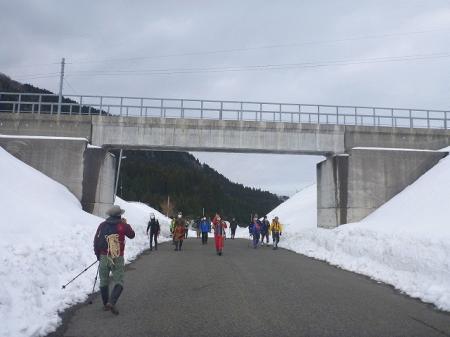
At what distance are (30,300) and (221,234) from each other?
1201cm

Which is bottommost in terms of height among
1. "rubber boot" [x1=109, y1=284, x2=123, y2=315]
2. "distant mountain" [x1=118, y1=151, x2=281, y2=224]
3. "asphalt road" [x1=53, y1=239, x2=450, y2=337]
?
"asphalt road" [x1=53, y1=239, x2=450, y2=337]

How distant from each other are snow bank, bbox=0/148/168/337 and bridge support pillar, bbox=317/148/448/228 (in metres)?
11.8

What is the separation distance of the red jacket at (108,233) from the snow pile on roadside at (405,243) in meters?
Result: 6.00

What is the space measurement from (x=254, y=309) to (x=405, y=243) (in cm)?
707

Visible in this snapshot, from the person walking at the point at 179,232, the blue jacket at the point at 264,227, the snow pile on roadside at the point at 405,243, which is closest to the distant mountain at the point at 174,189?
the blue jacket at the point at 264,227

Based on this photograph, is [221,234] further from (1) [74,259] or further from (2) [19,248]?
(2) [19,248]

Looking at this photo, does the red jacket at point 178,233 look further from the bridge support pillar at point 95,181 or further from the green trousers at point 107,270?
the green trousers at point 107,270

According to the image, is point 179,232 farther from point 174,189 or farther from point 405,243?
point 174,189

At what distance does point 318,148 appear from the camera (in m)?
27.2

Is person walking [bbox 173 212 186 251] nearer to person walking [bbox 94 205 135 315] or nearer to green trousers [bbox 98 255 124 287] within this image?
person walking [bbox 94 205 135 315]

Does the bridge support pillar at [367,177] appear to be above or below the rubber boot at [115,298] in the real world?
above

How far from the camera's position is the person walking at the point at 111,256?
24.2 ft

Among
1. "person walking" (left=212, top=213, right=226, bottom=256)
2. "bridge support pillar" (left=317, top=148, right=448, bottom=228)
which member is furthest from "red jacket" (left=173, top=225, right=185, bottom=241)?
"bridge support pillar" (left=317, top=148, right=448, bottom=228)

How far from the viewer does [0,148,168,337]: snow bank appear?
6441 mm
